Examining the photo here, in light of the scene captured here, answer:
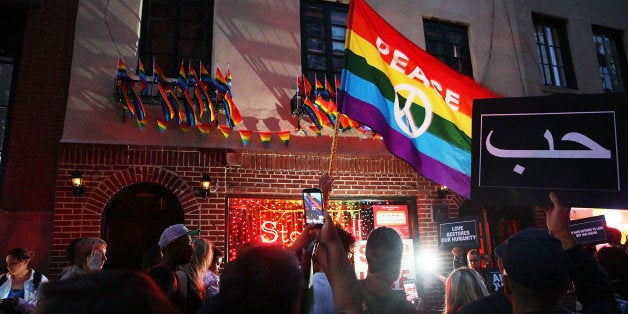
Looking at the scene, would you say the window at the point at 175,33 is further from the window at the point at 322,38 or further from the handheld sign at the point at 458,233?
the handheld sign at the point at 458,233

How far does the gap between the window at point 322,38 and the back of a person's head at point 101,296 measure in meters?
7.42

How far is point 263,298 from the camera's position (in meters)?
1.59

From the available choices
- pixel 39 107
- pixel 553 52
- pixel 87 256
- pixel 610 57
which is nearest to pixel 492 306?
pixel 87 256

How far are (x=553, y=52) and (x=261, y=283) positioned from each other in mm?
11465

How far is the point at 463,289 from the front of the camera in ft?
12.1

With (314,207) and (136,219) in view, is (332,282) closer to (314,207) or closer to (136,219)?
(314,207)

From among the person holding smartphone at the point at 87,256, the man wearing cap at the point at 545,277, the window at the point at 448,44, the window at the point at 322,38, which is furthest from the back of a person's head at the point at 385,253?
the window at the point at 448,44

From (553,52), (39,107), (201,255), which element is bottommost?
(201,255)

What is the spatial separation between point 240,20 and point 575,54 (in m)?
8.22

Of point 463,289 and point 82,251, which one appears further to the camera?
point 82,251

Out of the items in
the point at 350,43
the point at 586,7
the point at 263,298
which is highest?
the point at 586,7

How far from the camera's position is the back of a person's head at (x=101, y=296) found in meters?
0.97

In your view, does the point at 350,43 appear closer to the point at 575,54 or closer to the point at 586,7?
the point at 575,54

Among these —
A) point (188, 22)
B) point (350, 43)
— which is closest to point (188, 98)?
point (188, 22)
